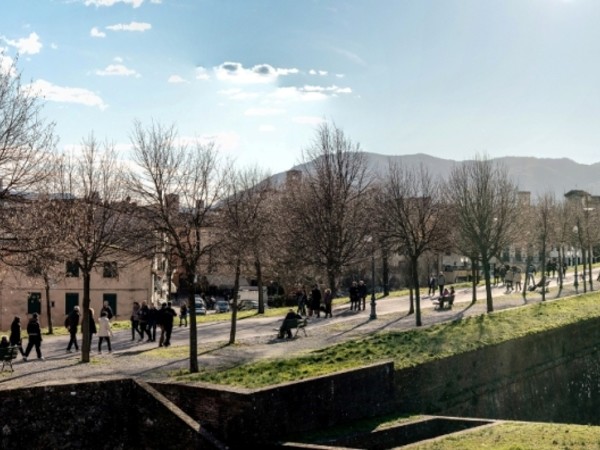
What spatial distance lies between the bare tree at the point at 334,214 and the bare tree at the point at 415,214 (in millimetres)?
1574

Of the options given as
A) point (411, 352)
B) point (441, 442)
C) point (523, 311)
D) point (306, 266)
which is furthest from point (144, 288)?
point (441, 442)

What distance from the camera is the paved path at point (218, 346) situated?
17.9m

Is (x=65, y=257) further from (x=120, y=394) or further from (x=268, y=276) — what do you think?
(x=268, y=276)

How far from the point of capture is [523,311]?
27.4 metres

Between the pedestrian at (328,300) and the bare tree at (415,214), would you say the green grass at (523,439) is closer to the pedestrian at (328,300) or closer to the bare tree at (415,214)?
the bare tree at (415,214)

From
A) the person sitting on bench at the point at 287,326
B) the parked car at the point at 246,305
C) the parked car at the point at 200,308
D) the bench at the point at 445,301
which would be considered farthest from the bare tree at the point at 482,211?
the parked car at the point at 200,308

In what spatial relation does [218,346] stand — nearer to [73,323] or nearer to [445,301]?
[73,323]

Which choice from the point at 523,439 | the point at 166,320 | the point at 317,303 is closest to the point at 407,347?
the point at 523,439

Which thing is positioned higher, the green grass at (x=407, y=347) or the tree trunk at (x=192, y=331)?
the tree trunk at (x=192, y=331)

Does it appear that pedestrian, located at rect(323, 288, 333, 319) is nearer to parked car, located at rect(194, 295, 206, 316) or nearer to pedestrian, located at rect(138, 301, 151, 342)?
pedestrian, located at rect(138, 301, 151, 342)

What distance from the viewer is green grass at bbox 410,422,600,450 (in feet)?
37.6

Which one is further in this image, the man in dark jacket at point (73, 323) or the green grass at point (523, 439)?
the man in dark jacket at point (73, 323)

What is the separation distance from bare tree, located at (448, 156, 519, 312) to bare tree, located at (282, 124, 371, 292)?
15.8 ft

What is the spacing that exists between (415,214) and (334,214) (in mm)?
3945
